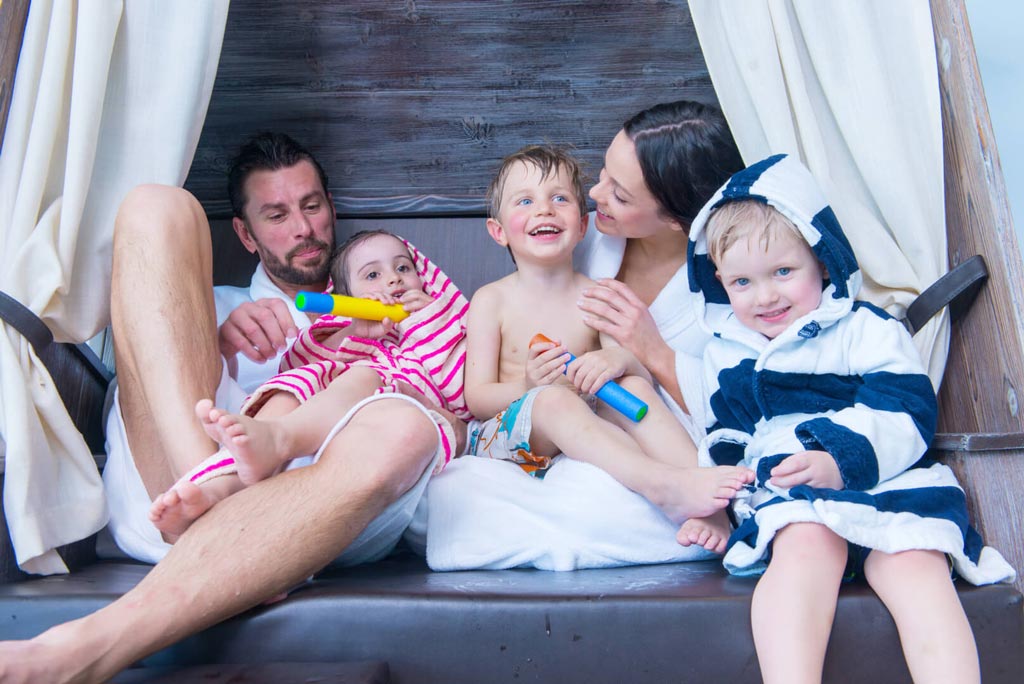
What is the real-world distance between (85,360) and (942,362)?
1.35 m

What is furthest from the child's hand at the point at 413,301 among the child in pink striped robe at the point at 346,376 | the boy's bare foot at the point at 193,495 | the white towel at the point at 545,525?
the boy's bare foot at the point at 193,495

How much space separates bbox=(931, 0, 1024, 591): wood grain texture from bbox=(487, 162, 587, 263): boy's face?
60 cm

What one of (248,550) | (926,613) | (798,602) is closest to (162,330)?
(248,550)

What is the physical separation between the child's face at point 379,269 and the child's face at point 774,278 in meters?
0.60

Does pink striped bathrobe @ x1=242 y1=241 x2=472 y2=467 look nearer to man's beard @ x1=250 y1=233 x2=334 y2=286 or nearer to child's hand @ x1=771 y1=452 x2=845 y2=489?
man's beard @ x1=250 y1=233 x2=334 y2=286

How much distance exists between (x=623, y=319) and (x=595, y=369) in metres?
0.16

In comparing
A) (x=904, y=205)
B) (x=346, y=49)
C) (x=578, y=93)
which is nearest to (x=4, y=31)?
(x=346, y=49)

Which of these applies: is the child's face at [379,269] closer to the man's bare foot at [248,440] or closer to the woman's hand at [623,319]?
the woman's hand at [623,319]

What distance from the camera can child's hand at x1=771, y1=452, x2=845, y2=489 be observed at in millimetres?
1040

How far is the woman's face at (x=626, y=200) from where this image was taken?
5.12 ft

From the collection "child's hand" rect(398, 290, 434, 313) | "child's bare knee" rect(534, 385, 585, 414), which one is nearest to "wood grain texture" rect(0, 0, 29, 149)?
"child's hand" rect(398, 290, 434, 313)

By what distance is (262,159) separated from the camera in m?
1.83

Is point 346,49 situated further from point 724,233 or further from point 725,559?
point 725,559

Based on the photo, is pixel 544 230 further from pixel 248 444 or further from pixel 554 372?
pixel 248 444
